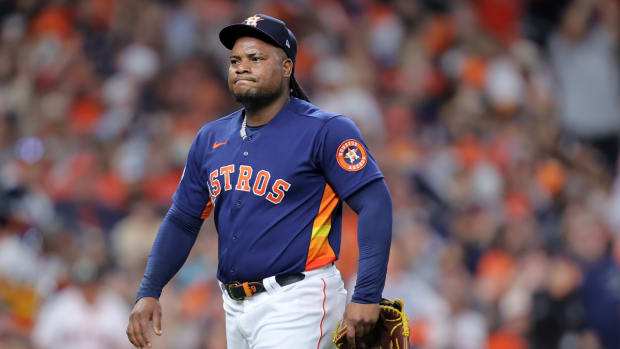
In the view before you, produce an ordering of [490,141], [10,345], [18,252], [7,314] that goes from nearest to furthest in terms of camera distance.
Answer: [10,345], [7,314], [18,252], [490,141]

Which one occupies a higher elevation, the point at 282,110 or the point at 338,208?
the point at 282,110

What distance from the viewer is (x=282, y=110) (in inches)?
138

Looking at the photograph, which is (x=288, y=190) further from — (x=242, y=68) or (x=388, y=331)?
(x=388, y=331)

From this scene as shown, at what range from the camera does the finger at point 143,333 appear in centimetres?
347

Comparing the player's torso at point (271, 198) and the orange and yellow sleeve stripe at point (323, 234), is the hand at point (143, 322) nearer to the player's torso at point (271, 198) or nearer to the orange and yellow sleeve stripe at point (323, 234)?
the player's torso at point (271, 198)

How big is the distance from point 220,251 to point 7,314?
11.8 feet

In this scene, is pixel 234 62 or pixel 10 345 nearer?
pixel 234 62

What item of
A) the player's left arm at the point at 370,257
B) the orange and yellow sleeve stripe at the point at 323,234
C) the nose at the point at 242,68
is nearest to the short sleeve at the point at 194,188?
the nose at the point at 242,68

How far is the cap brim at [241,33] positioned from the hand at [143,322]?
109 cm

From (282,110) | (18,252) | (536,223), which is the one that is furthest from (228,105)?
(282,110)

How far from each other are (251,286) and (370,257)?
1.61 ft

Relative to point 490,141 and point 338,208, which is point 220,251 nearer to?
point 338,208

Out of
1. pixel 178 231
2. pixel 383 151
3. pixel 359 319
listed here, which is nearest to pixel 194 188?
pixel 178 231

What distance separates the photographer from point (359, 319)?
3.14 m
